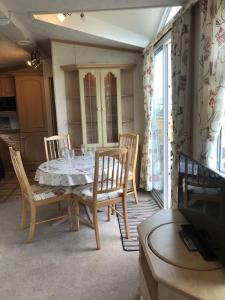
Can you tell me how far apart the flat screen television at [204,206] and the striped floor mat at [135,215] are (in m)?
1.02

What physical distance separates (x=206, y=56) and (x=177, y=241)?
1234mm

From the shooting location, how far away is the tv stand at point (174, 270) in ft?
3.63

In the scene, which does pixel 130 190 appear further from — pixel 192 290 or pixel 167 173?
pixel 192 290

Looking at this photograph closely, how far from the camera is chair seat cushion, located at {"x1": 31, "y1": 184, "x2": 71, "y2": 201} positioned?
268 centimetres

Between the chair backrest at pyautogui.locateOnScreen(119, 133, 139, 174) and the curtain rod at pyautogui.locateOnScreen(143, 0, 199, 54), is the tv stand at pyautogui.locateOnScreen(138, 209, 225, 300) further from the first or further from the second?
the chair backrest at pyautogui.locateOnScreen(119, 133, 139, 174)

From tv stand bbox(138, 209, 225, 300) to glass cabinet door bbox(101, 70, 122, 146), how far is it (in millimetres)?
2561

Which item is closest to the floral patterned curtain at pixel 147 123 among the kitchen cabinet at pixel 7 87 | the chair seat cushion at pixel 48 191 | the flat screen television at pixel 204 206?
the chair seat cushion at pixel 48 191

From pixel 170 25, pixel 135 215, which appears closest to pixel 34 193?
pixel 135 215

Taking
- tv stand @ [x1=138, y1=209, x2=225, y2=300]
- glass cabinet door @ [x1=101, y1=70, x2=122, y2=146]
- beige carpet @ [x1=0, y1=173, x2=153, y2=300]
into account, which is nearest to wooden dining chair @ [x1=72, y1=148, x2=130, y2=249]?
beige carpet @ [x1=0, y1=173, x2=153, y2=300]

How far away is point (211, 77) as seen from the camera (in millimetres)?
1663

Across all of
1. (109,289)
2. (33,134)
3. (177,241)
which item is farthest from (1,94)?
(177,241)

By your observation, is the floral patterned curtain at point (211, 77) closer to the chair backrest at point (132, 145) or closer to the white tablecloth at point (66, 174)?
the white tablecloth at point (66, 174)

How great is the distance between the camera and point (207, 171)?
4.33 feet

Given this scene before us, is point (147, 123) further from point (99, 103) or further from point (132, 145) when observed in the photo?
point (99, 103)
